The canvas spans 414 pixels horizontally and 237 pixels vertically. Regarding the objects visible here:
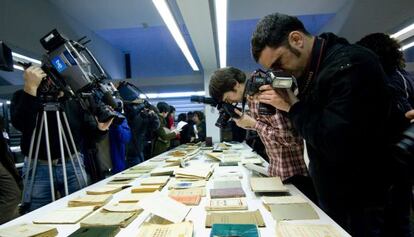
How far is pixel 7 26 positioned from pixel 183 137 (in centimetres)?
288

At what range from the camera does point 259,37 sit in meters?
1.00

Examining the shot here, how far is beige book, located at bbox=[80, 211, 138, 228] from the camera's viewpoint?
2.81 ft

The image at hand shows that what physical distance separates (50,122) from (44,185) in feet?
1.19

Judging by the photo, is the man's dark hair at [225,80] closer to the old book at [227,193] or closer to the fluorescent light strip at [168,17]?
the old book at [227,193]

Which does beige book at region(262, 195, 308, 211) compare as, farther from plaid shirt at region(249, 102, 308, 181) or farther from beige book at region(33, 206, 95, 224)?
beige book at region(33, 206, 95, 224)

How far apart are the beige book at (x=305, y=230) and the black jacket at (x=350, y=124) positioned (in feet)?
0.58

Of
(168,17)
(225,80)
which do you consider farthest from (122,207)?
(168,17)

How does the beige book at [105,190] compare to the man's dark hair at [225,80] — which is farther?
the man's dark hair at [225,80]

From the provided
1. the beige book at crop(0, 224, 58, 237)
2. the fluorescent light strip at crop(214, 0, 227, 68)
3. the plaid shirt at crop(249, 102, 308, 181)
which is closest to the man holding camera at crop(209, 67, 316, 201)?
the plaid shirt at crop(249, 102, 308, 181)

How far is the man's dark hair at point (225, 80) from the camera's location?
175 centimetres

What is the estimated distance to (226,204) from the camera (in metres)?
1.02

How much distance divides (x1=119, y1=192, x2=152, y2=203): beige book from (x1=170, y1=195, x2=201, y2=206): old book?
6.1 inches

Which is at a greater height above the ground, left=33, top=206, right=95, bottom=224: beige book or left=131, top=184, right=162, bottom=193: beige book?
A: left=131, top=184, right=162, bottom=193: beige book

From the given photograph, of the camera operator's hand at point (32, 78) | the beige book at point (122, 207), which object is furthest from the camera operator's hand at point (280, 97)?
the camera operator's hand at point (32, 78)
